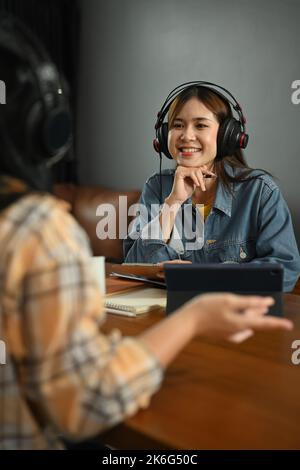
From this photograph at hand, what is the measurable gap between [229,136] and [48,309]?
142 cm

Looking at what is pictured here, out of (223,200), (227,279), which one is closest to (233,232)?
(223,200)

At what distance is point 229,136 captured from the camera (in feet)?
6.17

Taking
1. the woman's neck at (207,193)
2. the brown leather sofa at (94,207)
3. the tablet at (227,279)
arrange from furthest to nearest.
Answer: the brown leather sofa at (94,207) < the woman's neck at (207,193) < the tablet at (227,279)

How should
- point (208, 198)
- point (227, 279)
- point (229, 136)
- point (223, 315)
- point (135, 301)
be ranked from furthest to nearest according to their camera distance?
point (208, 198) → point (229, 136) → point (135, 301) → point (227, 279) → point (223, 315)

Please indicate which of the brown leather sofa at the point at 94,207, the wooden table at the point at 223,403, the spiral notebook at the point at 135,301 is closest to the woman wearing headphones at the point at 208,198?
the spiral notebook at the point at 135,301

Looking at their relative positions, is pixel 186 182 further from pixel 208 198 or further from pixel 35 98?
pixel 35 98

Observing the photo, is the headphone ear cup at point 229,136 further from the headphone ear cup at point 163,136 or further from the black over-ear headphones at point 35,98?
the black over-ear headphones at point 35,98

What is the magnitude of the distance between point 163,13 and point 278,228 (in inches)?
81.8

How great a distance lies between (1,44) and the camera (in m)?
0.66

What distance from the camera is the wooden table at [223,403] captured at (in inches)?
27.5

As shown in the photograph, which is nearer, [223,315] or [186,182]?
[223,315]

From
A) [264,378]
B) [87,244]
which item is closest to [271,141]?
[264,378]

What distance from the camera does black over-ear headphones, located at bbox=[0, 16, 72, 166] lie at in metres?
0.66
